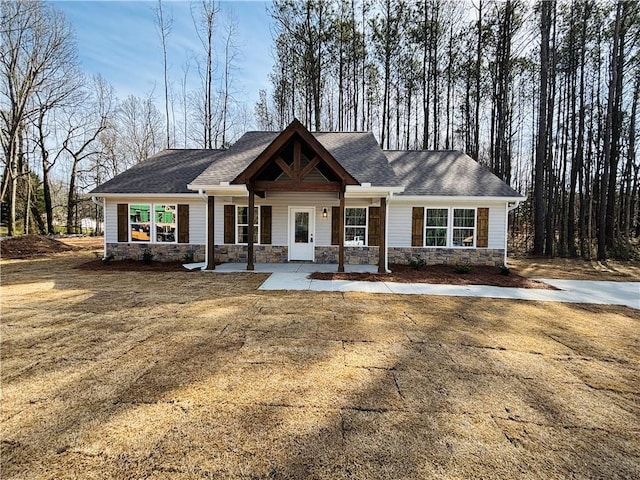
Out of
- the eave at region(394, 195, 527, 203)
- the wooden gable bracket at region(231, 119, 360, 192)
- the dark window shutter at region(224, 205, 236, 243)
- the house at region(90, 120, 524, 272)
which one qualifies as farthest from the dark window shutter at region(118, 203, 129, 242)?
the eave at region(394, 195, 527, 203)

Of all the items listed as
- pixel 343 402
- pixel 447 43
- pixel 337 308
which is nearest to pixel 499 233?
pixel 337 308

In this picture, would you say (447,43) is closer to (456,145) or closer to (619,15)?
(456,145)

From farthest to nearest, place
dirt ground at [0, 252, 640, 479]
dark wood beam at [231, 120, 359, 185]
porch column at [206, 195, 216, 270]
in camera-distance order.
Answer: porch column at [206, 195, 216, 270] → dark wood beam at [231, 120, 359, 185] → dirt ground at [0, 252, 640, 479]

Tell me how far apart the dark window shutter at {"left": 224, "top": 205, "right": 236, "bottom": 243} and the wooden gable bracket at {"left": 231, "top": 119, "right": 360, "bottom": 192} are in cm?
244

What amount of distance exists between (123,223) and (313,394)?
1144cm

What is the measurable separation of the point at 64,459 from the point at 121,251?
1103cm

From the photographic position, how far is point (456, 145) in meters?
20.7

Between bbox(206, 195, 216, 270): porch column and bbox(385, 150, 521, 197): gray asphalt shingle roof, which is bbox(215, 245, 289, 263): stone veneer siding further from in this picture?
bbox(385, 150, 521, 197): gray asphalt shingle roof

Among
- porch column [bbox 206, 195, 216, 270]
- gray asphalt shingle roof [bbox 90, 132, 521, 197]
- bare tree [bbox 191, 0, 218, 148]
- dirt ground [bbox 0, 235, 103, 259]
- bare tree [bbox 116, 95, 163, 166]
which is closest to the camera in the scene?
porch column [bbox 206, 195, 216, 270]

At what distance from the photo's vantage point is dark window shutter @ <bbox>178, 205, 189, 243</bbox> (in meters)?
11.2

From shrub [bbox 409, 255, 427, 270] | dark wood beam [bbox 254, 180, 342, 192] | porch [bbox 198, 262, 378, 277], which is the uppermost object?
dark wood beam [bbox 254, 180, 342, 192]

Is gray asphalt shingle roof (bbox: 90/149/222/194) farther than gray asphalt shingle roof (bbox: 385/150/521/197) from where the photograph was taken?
Yes

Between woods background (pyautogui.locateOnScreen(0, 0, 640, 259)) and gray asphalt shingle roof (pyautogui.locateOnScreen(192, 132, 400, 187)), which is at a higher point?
woods background (pyautogui.locateOnScreen(0, 0, 640, 259))

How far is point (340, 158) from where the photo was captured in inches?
462
